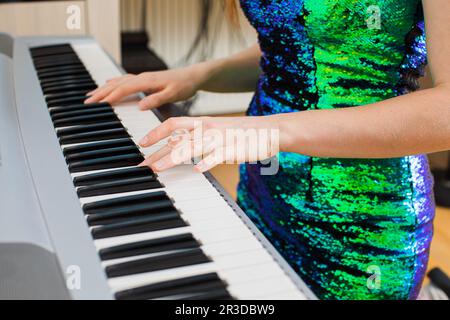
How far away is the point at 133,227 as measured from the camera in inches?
26.9

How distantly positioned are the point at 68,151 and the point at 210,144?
0.23 m

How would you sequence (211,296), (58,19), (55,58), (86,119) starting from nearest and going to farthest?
(211,296), (86,119), (55,58), (58,19)

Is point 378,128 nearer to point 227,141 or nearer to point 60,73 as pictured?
point 227,141

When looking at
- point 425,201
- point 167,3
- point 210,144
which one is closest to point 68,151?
Result: point 210,144

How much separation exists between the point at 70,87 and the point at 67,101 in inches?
3.2

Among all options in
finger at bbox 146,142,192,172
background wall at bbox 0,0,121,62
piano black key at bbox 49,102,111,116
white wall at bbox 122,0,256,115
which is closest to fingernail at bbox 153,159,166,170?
finger at bbox 146,142,192,172

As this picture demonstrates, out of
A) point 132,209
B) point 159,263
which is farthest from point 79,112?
point 159,263

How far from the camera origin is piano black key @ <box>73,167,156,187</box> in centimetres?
79

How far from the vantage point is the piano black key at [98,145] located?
0.88 meters

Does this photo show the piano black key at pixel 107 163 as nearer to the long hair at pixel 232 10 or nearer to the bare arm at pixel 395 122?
the bare arm at pixel 395 122

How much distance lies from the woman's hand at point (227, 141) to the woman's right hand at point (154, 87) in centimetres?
34

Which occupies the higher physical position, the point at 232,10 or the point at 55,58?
the point at 232,10

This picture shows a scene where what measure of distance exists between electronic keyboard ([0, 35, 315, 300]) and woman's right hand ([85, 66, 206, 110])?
0.07 metres
